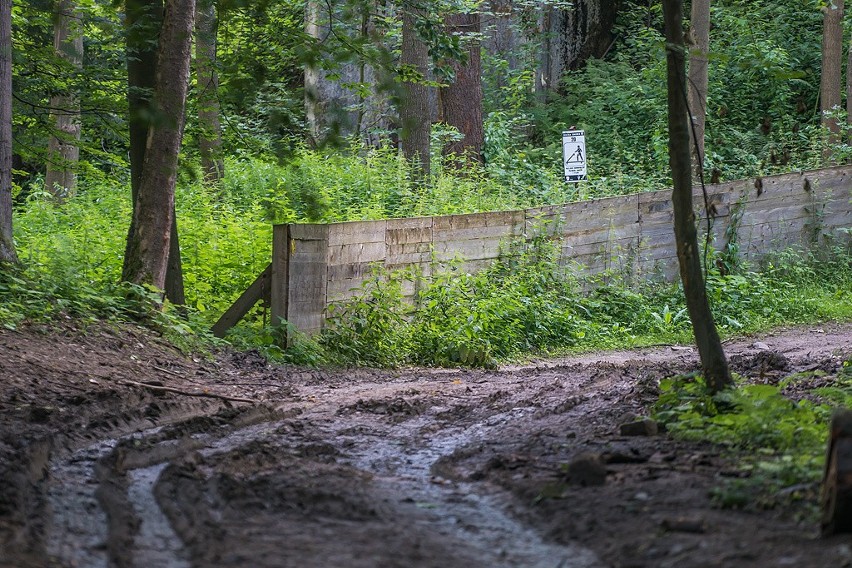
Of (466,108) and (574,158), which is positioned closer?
(574,158)

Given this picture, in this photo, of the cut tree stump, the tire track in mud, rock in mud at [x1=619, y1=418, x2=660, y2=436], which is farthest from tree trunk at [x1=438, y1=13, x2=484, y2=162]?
the cut tree stump

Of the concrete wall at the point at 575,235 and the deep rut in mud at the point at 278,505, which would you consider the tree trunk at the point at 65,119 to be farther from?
the concrete wall at the point at 575,235

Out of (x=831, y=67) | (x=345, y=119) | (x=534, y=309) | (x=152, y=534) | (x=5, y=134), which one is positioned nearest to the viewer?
(x=152, y=534)

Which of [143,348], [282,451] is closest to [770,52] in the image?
[143,348]

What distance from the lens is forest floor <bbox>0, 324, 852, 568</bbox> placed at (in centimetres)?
453

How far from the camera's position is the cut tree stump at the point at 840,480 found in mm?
4285

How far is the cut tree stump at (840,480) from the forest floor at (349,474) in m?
0.12

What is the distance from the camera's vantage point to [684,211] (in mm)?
7242

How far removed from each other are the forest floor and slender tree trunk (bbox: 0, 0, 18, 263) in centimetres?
150

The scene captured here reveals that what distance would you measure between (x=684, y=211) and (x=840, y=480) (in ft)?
10.6

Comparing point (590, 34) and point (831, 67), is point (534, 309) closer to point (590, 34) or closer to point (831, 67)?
point (831, 67)

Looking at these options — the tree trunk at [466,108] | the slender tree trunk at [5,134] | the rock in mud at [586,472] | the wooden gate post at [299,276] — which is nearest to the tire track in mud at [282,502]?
the rock in mud at [586,472]

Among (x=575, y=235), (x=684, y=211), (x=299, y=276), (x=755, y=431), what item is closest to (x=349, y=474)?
(x=755, y=431)

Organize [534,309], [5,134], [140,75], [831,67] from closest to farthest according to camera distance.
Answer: [5,134] < [140,75] < [534,309] < [831,67]
